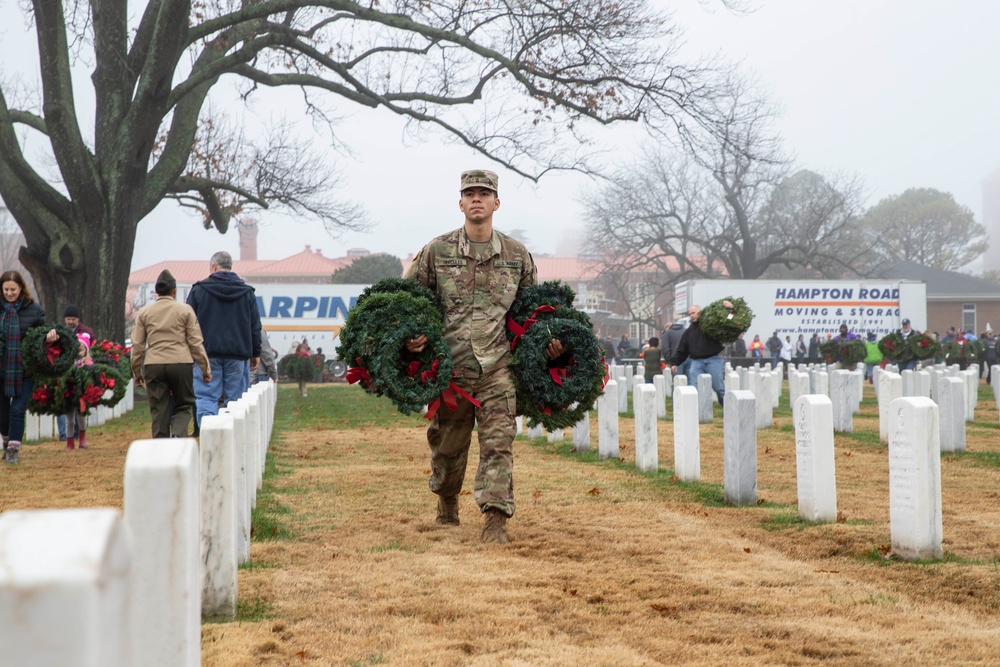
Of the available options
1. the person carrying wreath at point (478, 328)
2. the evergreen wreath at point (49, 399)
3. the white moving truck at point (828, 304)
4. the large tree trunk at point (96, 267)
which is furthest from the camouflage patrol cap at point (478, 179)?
the white moving truck at point (828, 304)

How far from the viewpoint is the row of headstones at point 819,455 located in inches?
252

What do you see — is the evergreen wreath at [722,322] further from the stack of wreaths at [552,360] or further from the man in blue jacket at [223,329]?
the stack of wreaths at [552,360]

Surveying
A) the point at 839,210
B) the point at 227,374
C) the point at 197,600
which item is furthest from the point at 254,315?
the point at 839,210

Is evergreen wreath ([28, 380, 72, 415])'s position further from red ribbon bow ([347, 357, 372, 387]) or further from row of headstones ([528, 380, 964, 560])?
red ribbon bow ([347, 357, 372, 387])

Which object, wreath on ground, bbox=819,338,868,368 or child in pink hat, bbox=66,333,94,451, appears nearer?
child in pink hat, bbox=66,333,94,451

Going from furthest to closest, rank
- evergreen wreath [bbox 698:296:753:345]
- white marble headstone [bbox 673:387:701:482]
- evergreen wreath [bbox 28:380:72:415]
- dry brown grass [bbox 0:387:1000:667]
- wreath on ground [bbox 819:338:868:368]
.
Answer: wreath on ground [bbox 819:338:868:368] < evergreen wreath [bbox 698:296:753:345] < evergreen wreath [bbox 28:380:72:415] < white marble headstone [bbox 673:387:701:482] < dry brown grass [bbox 0:387:1000:667]

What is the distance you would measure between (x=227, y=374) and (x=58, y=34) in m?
12.1

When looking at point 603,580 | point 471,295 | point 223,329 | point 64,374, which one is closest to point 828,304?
point 223,329

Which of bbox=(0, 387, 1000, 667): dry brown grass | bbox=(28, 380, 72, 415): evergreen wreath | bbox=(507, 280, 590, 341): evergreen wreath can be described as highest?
bbox=(507, 280, 590, 341): evergreen wreath

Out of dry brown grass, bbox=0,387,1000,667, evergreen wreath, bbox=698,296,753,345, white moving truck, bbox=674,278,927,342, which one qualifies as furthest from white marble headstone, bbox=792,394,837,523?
white moving truck, bbox=674,278,927,342

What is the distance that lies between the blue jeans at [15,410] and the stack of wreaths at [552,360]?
658cm

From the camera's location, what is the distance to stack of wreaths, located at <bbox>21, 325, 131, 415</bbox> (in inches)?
462

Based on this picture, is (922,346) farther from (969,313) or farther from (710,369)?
(969,313)

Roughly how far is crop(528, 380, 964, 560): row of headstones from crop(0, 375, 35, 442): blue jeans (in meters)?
6.37
